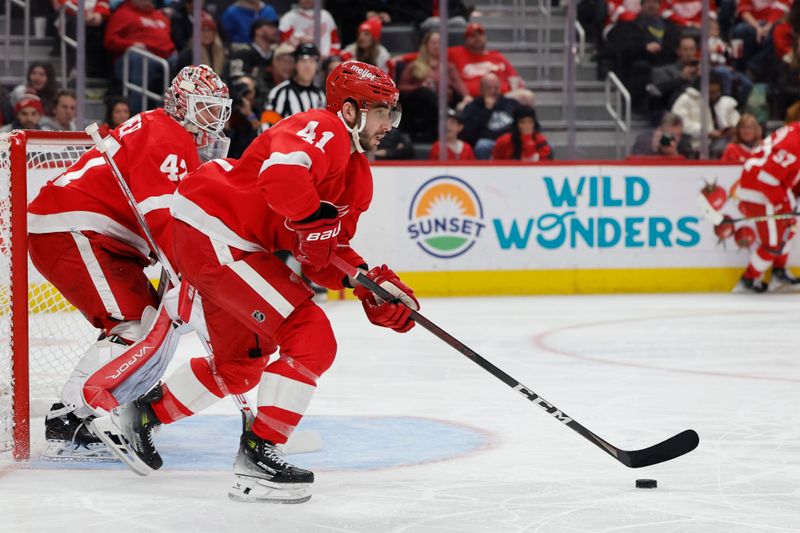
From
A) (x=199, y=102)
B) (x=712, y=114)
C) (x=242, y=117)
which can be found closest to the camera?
(x=199, y=102)

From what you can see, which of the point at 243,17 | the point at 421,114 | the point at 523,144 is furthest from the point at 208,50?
the point at 523,144

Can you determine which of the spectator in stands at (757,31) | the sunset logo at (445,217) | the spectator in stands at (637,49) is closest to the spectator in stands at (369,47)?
the sunset logo at (445,217)

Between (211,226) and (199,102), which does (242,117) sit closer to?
(199,102)

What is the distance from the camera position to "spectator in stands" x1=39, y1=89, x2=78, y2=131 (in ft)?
23.4

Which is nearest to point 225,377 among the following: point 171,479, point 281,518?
point 171,479

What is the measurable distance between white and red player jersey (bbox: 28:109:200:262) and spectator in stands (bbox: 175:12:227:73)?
414 centimetres

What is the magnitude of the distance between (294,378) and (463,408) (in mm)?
→ 1441

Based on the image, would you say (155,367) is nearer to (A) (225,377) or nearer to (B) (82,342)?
(A) (225,377)

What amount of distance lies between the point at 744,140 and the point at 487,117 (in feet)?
5.57

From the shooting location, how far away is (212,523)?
2.73 meters

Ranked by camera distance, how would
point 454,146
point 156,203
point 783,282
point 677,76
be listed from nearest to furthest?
point 156,203
point 454,146
point 783,282
point 677,76

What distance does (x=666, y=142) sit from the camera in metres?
8.52

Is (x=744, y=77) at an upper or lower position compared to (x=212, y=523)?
upper

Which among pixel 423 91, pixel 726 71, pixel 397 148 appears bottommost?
pixel 397 148
